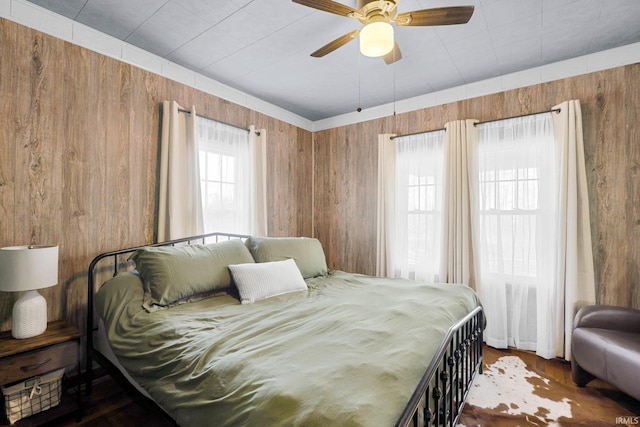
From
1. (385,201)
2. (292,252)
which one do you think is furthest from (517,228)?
(292,252)

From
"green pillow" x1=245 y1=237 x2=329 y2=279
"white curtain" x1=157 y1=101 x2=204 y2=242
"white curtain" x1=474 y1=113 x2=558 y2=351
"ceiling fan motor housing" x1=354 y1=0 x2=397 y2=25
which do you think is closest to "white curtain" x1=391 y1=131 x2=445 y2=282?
"white curtain" x1=474 y1=113 x2=558 y2=351

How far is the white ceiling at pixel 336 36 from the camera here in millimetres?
2100

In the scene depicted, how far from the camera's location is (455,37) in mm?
2434

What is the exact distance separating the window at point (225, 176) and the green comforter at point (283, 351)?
1.16 m

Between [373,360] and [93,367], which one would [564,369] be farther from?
[93,367]

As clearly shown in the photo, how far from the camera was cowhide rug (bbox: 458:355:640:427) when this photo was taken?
1.89 m

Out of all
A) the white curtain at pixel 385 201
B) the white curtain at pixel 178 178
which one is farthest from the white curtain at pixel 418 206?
the white curtain at pixel 178 178

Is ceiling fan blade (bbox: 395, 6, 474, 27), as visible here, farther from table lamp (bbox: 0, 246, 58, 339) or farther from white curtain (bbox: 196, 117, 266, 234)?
table lamp (bbox: 0, 246, 58, 339)

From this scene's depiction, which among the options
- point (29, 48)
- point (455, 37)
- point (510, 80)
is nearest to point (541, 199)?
point (510, 80)

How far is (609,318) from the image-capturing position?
2262 mm

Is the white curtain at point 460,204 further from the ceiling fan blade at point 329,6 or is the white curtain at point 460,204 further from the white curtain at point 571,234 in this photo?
the ceiling fan blade at point 329,6

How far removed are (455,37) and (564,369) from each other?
289 centimetres

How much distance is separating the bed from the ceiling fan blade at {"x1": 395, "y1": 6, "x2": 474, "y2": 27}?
1641mm

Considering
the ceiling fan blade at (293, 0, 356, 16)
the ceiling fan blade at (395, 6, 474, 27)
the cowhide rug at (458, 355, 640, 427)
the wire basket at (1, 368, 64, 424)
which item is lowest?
the cowhide rug at (458, 355, 640, 427)
